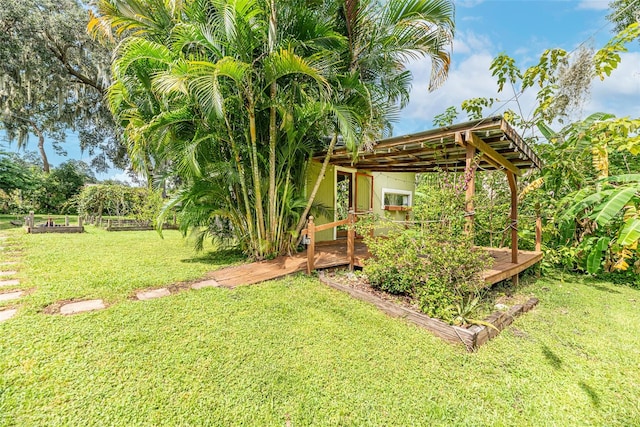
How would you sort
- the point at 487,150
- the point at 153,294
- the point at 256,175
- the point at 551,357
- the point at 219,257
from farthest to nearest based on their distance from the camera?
the point at 219,257, the point at 256,175, the point at 487,150, the point at 153,294, the point at 551,357

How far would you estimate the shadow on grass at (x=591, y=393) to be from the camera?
238cm

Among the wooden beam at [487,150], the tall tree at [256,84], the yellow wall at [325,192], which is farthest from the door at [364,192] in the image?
the wooden beam at [487,150]

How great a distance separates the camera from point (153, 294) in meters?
3.93

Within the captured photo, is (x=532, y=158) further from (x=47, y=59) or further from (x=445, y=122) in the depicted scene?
(x=47, y=59)

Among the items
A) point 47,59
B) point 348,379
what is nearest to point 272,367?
point 348,379

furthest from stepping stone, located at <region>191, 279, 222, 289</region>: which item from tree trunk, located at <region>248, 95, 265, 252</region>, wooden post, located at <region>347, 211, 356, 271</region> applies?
wooden post, located at <region>347, 211, 356, 271</region>

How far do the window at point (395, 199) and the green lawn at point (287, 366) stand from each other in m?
6.03

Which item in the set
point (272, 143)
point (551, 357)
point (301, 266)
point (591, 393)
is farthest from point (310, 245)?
point (591, 393)

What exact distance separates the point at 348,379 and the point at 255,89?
4527 mm

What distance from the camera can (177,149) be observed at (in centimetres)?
528

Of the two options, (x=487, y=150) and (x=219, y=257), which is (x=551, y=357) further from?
(x=219, y=257)

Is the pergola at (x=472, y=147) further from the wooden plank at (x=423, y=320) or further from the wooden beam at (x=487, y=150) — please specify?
the wooden plank at (x=423, y=320)

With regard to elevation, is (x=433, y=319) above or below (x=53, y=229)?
below

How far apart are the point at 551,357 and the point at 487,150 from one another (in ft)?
9.20
